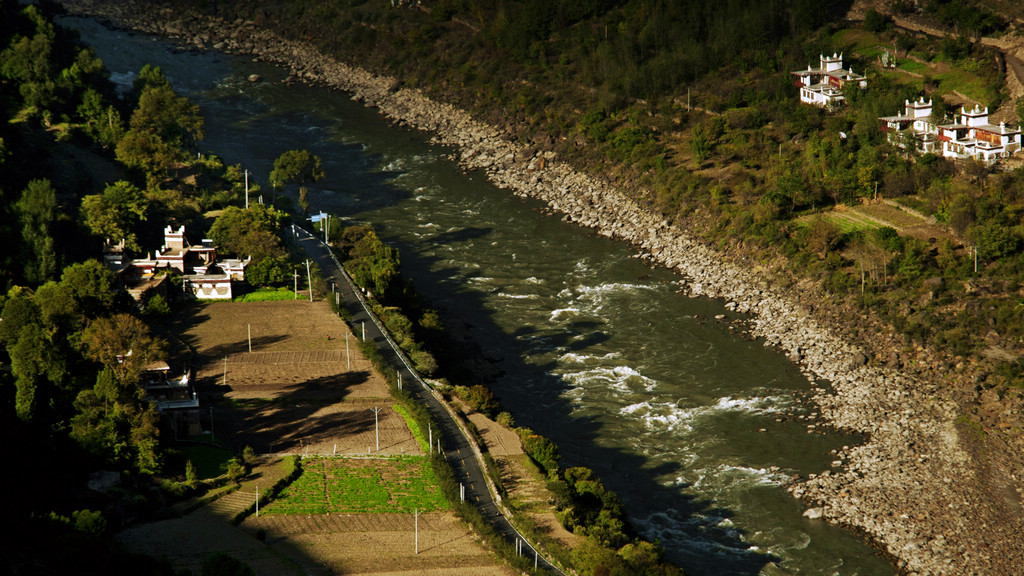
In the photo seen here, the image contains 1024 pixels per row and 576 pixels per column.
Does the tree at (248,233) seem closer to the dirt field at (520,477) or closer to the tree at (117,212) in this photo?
the tree at (117,212)


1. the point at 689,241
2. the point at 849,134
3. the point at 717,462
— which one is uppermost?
the point at 849,134

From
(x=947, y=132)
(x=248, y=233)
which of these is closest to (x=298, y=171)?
(x=248, y=233)

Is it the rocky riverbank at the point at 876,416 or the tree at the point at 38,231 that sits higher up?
the tree at the point at 38,231

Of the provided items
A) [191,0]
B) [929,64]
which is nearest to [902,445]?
[929,64]

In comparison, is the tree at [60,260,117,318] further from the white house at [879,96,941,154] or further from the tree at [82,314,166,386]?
the white house at [879,96,941,154]

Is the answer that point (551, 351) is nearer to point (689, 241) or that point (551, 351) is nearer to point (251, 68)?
point (689, 241)

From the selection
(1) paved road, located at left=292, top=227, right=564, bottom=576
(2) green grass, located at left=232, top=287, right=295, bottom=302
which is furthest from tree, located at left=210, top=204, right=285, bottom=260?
(1) paved road, located at left=292, top=227, right=564, bottom=576

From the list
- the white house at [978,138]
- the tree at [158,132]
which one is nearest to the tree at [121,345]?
the tree at [158,132]

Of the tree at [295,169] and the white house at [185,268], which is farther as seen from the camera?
the tree at [295,169]
